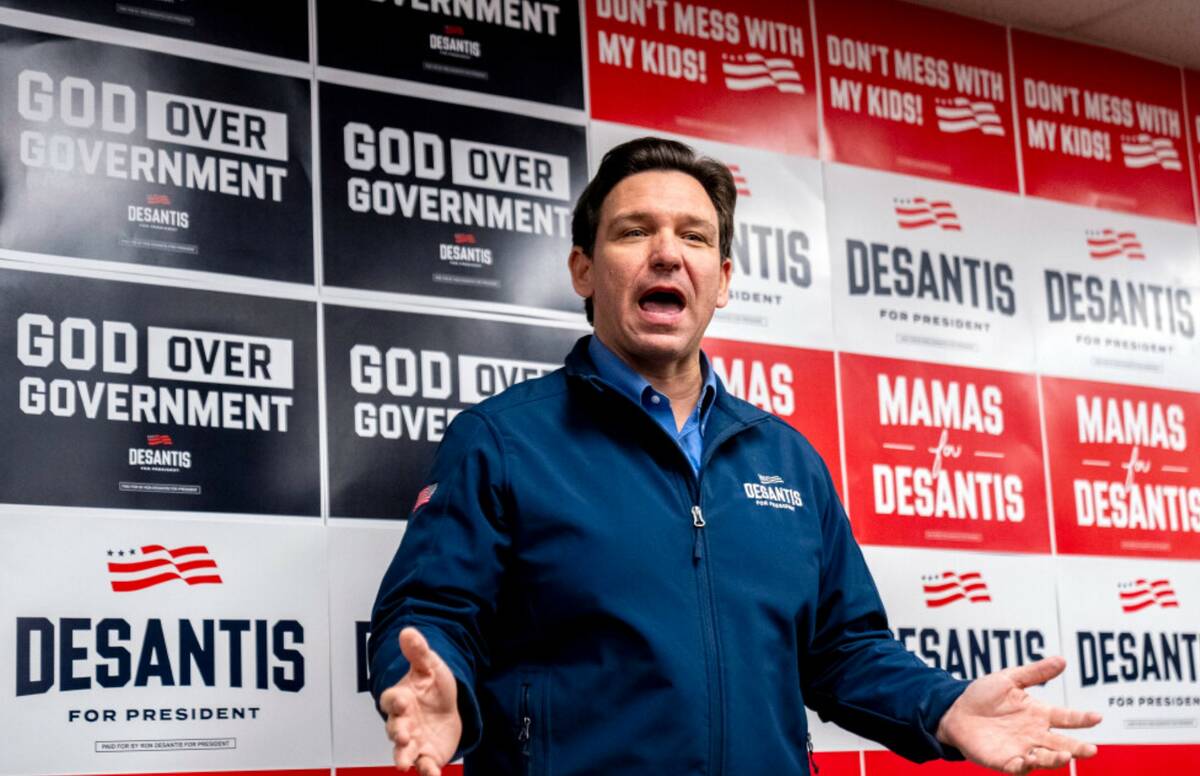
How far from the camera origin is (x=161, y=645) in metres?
2.42

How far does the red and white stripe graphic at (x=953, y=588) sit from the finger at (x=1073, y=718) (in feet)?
4.55

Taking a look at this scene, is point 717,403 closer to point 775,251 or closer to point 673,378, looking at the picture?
point 673,378

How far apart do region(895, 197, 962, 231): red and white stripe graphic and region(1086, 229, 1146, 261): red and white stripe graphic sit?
1.29ft

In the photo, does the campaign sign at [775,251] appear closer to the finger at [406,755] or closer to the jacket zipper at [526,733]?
the jacket zipper at [526,733]

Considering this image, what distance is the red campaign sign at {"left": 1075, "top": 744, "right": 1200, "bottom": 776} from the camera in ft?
11.0

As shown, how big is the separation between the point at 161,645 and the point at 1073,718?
1369 millimetres

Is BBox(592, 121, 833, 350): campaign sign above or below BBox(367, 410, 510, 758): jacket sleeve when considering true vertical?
above

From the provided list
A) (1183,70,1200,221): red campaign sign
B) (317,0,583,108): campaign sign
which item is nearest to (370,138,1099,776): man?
(317,0,583,108): campaign sign

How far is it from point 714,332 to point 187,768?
1.30 m

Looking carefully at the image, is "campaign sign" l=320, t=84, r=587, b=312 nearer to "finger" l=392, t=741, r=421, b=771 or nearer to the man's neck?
the man's neck

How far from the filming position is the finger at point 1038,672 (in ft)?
5.78

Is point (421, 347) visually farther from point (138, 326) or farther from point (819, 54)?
point (819, 54)

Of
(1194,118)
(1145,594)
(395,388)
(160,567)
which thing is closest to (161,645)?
(160,567)

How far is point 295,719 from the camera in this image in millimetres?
2512
